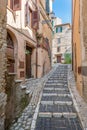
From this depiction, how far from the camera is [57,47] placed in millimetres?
41656

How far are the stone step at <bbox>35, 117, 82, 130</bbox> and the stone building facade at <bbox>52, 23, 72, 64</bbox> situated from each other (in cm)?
3321

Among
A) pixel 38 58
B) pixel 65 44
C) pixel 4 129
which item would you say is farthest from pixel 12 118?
pixel 65 44

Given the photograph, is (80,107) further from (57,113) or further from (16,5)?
(16,5)

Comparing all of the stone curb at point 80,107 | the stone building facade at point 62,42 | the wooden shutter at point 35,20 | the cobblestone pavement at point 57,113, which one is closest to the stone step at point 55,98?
the cobblestone pavement at point 57,113

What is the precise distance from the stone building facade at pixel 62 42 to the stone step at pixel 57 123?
109ft

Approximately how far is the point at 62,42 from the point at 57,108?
112ft

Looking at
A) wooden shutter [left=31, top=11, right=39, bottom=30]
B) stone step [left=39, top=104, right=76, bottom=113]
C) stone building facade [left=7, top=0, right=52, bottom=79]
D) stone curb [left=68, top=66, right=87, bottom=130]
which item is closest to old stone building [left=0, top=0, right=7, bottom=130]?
stone curb [left=68, top=66, right=87, bottom=130]

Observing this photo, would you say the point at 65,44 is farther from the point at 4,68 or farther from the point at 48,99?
the point at 4,68

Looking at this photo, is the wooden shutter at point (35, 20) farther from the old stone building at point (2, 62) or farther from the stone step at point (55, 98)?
the old stone building at point (2, 62)

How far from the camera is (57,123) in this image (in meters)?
5.51

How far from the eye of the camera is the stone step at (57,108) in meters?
6.58

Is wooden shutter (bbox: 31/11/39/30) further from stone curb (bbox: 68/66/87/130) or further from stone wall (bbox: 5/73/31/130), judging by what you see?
stone wall (bbox: 5/73/31/130)

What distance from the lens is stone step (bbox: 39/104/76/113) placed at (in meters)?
6.58

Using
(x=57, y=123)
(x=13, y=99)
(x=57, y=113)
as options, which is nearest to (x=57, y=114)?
(x=57, y=113)
